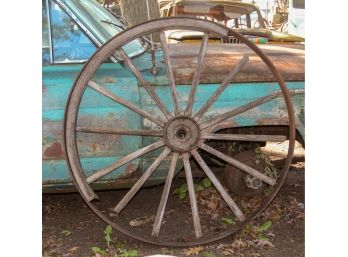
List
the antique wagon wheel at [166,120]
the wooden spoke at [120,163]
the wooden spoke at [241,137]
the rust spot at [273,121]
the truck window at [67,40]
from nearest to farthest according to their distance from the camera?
the antique wagon wheel at [166,120], the wooden spoke at [120,163], the wooden spoke at [241,137], the truck window at [67,40], the rust spot at [273,121]

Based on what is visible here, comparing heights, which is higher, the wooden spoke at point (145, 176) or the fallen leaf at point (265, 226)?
the wooden spoke at point (145, 176)

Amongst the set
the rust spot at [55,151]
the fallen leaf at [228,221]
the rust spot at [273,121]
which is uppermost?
the rust spot at [273,121]

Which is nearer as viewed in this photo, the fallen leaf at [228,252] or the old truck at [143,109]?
the old truck at [143,109]

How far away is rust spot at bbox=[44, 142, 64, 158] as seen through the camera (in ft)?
12.5

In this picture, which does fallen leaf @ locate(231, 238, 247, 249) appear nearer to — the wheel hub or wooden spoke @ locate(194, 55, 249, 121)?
the wheel hub

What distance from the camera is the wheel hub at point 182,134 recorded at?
375 centimetres

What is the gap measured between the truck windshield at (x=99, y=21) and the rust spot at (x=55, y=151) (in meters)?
0.82

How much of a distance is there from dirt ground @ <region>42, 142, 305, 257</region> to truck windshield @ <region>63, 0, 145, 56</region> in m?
1.35

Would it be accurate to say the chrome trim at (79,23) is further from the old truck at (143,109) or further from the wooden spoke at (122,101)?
the wooden spoke at (122,101)

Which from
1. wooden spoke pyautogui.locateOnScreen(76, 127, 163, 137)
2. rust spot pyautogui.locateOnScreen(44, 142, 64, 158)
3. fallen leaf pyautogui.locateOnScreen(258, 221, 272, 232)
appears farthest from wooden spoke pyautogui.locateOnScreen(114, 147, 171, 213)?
fallen leaf pyautogui.locateOnScreen(258, 221, 272, 232)

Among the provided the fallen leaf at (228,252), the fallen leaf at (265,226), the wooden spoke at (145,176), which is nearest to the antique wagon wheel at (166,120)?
the wooden spoke at (145,176)

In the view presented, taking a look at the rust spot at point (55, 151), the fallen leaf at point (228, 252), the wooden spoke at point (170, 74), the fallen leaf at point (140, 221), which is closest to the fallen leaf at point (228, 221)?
the fallen leaf at point (228, 252)

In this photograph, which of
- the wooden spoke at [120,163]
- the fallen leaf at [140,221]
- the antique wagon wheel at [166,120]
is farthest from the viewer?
the fallen leaf at [140,221]
